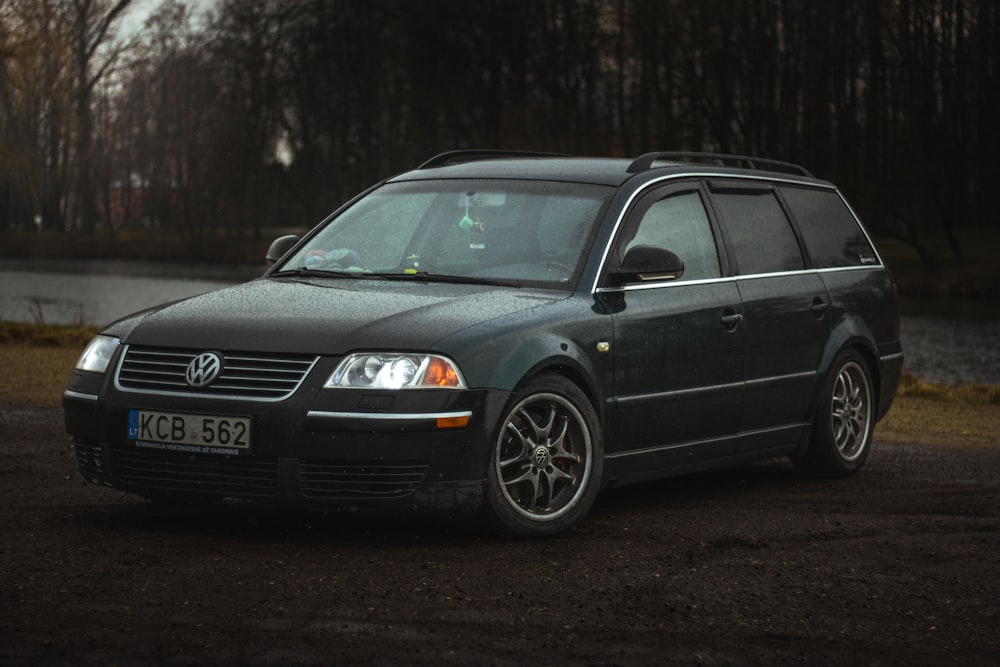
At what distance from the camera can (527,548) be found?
6.41 meters

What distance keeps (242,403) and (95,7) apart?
57.1 meters

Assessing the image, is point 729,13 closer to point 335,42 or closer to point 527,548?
point 335,42

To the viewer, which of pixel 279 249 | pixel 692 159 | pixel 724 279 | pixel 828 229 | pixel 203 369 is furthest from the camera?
pixel 828 229

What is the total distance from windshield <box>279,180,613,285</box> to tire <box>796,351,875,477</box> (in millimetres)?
2066

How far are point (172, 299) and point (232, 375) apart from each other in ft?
106

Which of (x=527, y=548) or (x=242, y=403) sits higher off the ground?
(x=242, y=403)

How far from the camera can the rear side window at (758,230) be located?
823 centimetres

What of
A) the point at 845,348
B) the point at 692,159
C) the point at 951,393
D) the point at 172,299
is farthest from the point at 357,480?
the point at 172,299

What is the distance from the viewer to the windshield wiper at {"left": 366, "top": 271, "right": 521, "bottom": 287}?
705 centimetres

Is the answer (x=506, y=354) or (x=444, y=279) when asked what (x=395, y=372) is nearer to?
(x=506, y=354)

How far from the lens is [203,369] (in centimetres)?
628

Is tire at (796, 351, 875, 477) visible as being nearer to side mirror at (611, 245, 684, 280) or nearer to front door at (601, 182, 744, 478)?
front door at (601, 182, 744, 478)

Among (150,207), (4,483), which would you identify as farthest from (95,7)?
(4,483)

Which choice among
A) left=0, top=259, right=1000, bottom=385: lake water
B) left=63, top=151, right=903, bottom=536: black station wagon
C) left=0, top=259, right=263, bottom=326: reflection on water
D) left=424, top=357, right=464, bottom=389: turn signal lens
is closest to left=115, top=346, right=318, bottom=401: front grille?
left=63, top=151, right=903, bottom=536: black station wagon
